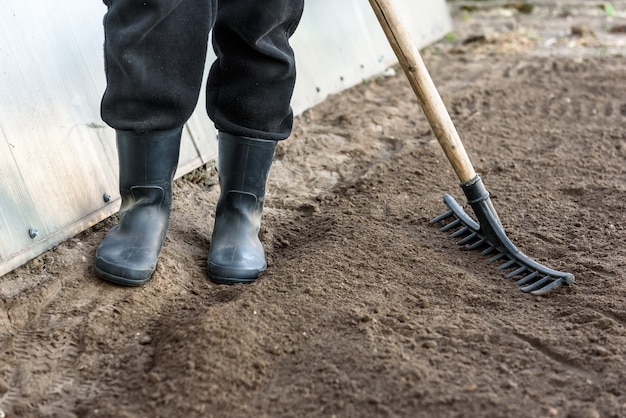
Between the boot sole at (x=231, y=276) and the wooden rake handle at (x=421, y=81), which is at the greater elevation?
the wooden rake handle at (x=421, y=81)

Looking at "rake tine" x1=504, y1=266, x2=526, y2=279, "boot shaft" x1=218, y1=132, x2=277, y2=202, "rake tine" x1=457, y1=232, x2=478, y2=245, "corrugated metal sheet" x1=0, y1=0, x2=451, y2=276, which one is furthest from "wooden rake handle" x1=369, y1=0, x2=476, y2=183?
"corrugated metal sheet" x1=0, y1=0, x2=451, y2=276

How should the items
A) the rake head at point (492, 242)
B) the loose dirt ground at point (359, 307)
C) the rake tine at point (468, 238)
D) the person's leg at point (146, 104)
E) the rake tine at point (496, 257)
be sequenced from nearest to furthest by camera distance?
the loose dirt ground at point (359, 307), the person's leg at point (146, 104), the rake head at point (492, 242), the rake tine at point (496, 257), the rake tine at point (468, 238)

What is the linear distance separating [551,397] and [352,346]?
1.43ft

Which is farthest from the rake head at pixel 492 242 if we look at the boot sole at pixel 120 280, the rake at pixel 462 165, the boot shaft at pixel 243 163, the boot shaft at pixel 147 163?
the boot sole at pixel 120 280

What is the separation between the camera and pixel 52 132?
7.84ft

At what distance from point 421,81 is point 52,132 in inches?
42.7

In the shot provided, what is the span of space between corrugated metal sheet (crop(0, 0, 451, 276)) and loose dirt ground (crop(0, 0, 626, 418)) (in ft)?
0.28

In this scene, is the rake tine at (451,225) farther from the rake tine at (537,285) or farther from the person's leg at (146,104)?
the person's leg at (146,104)

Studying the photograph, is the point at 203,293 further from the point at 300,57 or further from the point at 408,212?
the point at 300,57

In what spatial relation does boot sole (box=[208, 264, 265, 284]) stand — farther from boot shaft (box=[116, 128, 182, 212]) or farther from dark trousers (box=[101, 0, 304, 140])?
dark trousers (box=[101, 0, 304, 140])

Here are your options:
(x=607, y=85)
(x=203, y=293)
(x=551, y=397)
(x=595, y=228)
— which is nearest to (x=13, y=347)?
(x=203, y=293)

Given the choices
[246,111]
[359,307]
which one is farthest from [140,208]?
[359,307]

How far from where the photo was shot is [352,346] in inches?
71.5

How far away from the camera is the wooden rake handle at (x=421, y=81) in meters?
2.26
